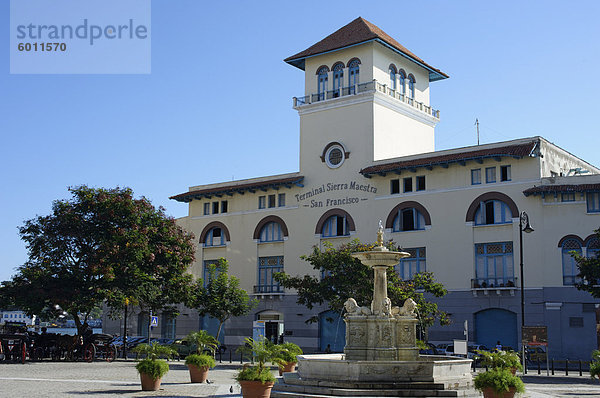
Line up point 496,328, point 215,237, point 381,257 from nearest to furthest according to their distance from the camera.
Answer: point 381,257, point 496,328, point 215,237

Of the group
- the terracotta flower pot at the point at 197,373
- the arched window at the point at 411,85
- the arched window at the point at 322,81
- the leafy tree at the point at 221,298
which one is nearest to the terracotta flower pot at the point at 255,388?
the terracotta flower pot at the point at 197,373

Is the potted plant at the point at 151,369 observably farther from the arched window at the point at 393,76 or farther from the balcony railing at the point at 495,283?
the arched window at the point at 393,76

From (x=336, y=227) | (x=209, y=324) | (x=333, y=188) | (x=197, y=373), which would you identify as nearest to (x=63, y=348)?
(x=197, y=373)

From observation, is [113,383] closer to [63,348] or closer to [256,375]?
[256,375]

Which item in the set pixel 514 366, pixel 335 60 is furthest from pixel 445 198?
pixel 514 366

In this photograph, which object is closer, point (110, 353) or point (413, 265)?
point (110, 353)

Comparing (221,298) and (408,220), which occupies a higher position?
(408,220)

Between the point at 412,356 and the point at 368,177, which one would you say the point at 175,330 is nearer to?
the point at 368,177

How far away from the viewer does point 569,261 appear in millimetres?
42750

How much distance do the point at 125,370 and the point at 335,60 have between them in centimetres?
3135

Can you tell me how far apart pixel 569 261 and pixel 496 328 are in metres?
6.07

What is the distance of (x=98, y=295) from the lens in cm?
3834

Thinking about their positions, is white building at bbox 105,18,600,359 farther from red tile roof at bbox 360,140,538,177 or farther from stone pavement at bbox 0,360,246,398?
stone pavement at bbox 0,360,246,398

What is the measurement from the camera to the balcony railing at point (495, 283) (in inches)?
1724
